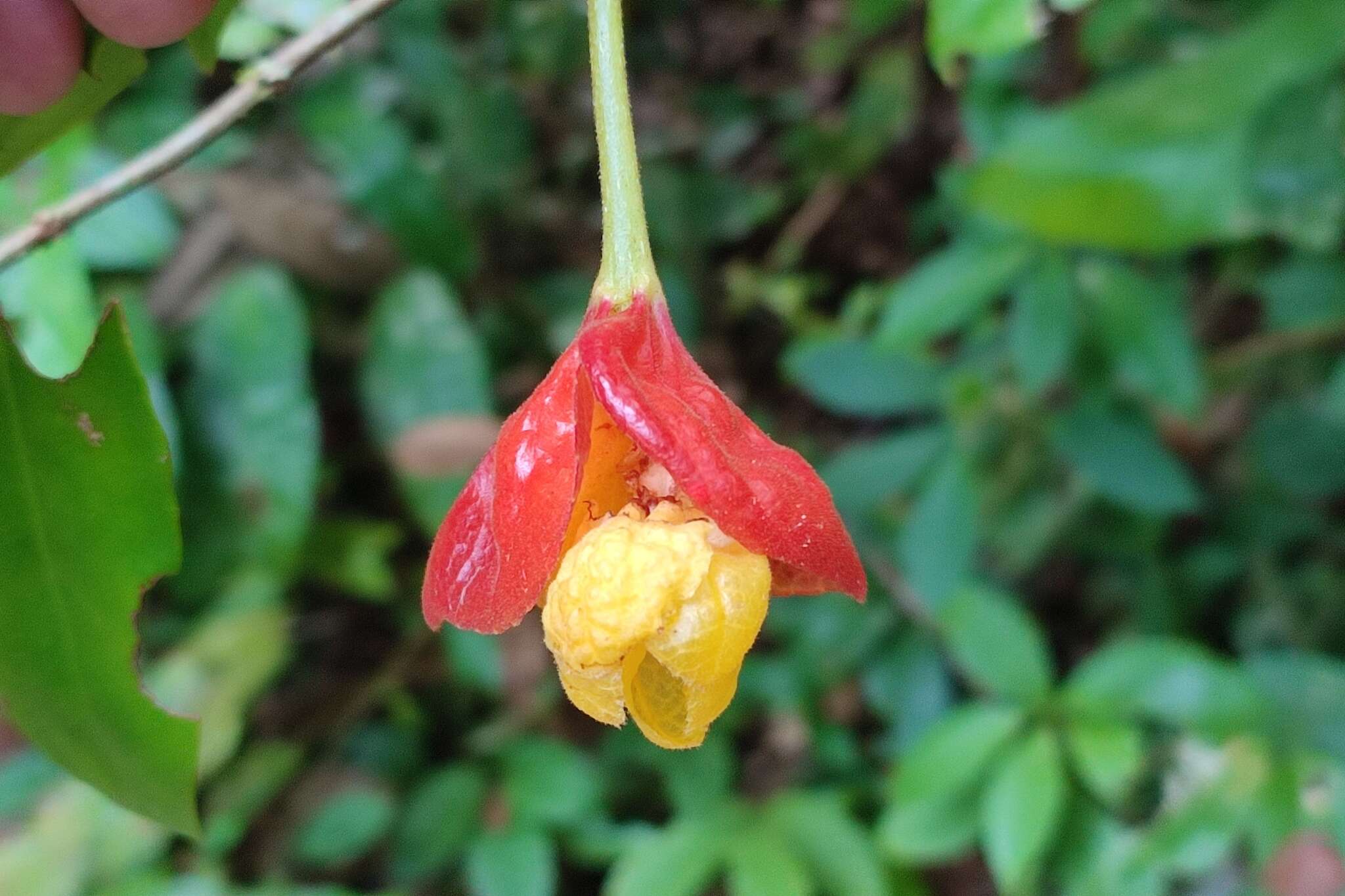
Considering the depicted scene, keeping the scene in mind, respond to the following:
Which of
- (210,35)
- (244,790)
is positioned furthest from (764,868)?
(210,35)

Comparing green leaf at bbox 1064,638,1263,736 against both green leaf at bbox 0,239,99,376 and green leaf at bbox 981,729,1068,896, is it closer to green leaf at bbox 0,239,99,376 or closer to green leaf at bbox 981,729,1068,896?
green leaf at bbox 981,729,1068,896

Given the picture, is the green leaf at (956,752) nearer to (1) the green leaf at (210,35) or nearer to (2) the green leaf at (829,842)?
(2) the green leaf at (829,842)

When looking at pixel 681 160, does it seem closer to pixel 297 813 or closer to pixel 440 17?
pixel 440 17

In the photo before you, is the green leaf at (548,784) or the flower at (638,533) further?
the green leaf at (548,784)

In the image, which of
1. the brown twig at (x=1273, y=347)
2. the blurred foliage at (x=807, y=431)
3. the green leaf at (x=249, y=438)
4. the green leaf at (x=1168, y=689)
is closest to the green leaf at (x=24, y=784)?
the blurred foliage at (x=807, y=431)

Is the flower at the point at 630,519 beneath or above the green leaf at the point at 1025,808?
above

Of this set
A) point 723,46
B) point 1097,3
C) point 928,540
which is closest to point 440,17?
point 723,46

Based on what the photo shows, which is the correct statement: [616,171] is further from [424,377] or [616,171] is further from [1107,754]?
[424,377]
